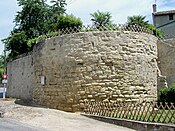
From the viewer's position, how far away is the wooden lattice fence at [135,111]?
866 cm

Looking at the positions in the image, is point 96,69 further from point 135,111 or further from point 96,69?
point 135,111

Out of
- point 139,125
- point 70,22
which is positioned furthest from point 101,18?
point 139,125

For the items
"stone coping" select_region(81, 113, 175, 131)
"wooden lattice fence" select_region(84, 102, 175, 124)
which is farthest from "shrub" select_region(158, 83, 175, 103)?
"stone coping" select_region(81, 113, 175, 131)

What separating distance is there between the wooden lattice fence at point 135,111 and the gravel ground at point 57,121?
1.99 feet

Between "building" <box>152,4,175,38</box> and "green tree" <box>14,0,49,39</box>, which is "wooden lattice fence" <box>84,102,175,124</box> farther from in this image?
"building" <box>152,4,175,38</box>

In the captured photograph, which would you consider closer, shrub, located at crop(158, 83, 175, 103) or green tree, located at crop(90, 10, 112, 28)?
shrub, located at crop(158, 83, 175, 103)

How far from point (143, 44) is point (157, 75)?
2019 millimetres

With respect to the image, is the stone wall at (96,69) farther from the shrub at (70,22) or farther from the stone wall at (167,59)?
the shrub at (70,22)

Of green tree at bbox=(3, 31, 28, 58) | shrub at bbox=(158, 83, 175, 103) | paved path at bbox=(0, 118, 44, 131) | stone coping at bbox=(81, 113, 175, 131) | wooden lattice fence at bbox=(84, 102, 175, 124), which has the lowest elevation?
paved path at bbox=(0, 118, 44, 131)

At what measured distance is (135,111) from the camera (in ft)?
31.8

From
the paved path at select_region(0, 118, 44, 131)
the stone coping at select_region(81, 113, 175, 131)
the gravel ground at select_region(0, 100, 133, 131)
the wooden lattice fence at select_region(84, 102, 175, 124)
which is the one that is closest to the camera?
the stone coping at select_region(81, 113, 175, 131)

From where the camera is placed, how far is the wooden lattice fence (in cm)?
866

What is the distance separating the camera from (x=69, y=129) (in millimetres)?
8656

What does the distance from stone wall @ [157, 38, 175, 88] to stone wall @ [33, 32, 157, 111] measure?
1.61 metres
